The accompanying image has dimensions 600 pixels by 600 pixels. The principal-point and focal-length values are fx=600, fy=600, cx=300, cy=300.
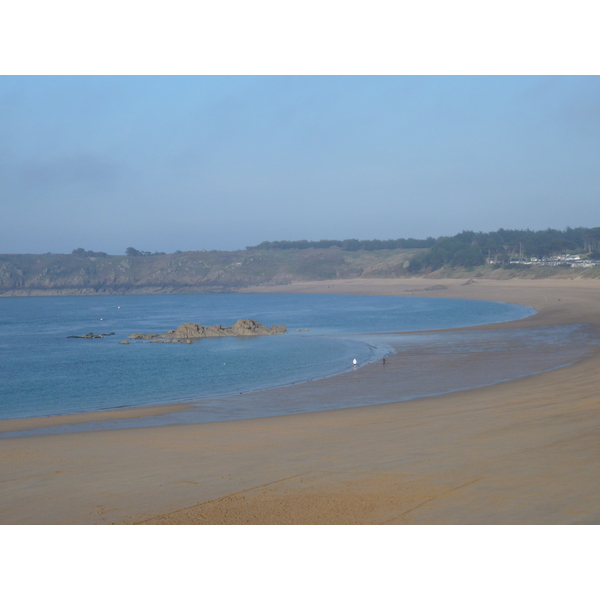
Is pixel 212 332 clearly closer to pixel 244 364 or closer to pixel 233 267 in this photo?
pixel 244 364

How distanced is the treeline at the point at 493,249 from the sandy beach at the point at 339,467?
4448 inches

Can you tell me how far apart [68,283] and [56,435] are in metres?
176

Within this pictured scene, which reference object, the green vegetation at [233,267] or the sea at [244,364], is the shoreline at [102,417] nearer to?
the sea at [244,364]

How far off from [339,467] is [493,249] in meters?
143

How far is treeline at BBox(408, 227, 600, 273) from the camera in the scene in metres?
134

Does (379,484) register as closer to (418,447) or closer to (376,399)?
(418,447)

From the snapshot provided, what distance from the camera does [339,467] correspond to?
426 inches

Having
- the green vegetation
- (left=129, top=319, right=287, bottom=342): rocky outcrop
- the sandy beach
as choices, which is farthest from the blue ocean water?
the green vegetation

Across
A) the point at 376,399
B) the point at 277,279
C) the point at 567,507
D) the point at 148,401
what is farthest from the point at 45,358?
the point at 277,279

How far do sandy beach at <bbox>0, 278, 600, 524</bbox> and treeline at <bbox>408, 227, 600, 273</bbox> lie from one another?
113m

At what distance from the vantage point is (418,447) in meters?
12.2

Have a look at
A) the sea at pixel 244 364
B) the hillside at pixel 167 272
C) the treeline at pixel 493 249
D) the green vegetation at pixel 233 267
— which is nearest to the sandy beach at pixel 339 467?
the sea at pixel 244 364

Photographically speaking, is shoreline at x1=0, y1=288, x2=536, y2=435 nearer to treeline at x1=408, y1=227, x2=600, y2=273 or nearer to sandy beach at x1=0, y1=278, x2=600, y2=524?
sandy beach at x1=0, y1=278, x2=600, y2=524

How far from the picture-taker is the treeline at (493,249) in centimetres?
13350
